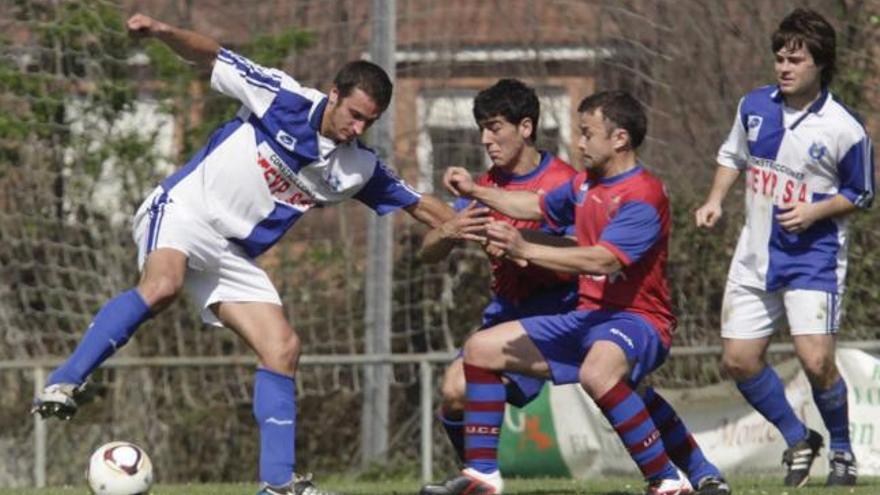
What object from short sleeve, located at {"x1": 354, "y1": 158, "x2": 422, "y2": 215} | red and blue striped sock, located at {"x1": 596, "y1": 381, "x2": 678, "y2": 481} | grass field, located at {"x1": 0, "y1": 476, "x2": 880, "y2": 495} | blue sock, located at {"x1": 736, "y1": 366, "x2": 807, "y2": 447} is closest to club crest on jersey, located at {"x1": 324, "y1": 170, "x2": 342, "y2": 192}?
short sleeve, located at {"x1": 354, "y1": 158, "x2": 422, "y2": 215}

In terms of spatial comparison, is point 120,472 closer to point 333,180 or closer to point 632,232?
point 333,180

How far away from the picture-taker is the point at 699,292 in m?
12.0

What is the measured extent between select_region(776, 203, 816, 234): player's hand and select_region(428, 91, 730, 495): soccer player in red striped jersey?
37.7 inches

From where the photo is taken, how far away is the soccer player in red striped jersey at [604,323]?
7.57 meters

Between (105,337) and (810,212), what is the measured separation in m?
3.09

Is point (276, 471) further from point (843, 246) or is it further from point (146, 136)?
point (146, 136)

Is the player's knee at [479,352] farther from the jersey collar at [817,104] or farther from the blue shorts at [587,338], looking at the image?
the jersey collar at [817,104]

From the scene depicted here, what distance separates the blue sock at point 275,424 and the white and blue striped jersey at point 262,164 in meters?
0.64

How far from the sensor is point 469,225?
783 centimetres

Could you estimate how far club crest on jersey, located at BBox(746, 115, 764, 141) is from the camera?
8922 millimetres

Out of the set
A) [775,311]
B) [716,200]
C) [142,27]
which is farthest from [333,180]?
[775,311]

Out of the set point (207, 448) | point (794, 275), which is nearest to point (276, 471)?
point (794, 275)

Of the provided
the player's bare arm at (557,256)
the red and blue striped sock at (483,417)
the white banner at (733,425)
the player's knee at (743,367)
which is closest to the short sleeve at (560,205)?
the player's bare arm at (557,256)

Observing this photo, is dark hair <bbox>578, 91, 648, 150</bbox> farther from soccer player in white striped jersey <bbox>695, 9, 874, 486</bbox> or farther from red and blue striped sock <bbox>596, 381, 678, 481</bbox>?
red and blue striped sock <bbox>596, 381, 678, 481</bbox>
